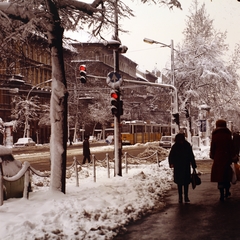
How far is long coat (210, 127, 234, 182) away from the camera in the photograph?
979 centimetres

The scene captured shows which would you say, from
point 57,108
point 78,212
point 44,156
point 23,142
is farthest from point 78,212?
point 23,142

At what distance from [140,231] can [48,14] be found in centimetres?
552

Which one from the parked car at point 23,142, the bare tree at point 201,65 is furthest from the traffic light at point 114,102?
the parked car at point 23,142

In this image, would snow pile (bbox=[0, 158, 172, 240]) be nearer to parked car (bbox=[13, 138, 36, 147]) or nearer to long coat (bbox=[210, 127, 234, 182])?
long coat (bbox=[210, 127, 234, 182])

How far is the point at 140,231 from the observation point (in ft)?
23.5

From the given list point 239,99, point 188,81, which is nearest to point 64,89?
point 188,81

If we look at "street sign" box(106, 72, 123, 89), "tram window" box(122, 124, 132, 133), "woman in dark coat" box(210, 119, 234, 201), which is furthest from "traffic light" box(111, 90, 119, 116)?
"tram window" box(122, 124, 132, 133)

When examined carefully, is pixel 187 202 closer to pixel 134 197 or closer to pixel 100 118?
pixel 134 197

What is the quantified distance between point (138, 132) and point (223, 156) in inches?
1667

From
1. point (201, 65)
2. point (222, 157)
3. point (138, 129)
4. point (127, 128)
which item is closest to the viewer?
point (222, 157)

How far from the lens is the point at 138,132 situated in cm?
5219

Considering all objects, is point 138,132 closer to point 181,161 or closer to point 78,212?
point 181,161

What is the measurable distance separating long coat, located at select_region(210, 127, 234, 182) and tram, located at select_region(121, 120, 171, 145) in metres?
40.9

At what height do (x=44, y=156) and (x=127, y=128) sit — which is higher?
(x=127, y=128)
